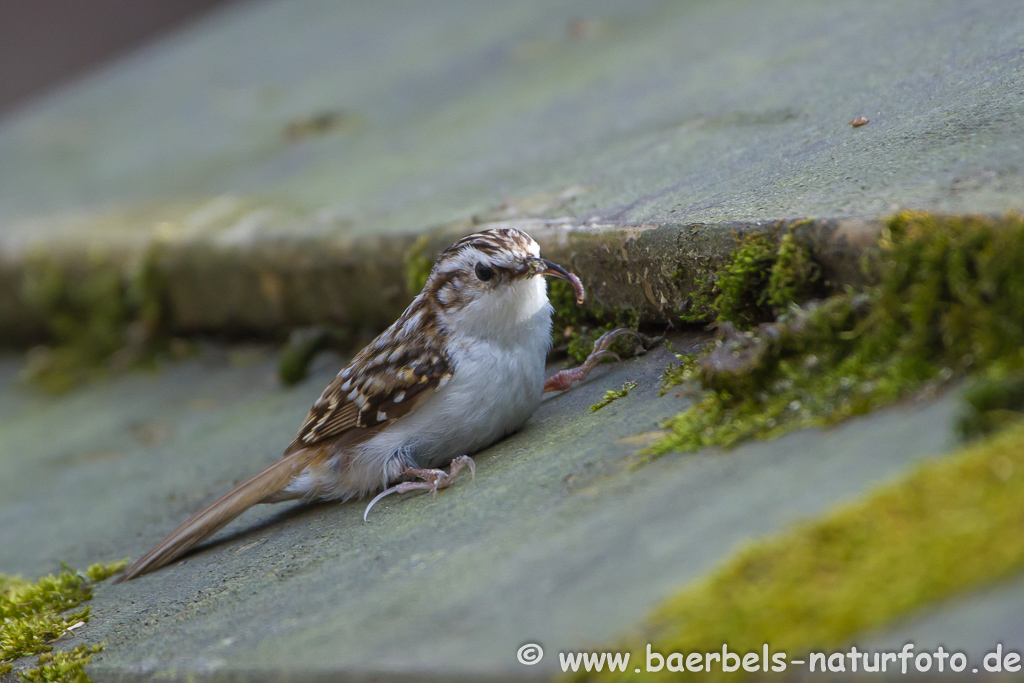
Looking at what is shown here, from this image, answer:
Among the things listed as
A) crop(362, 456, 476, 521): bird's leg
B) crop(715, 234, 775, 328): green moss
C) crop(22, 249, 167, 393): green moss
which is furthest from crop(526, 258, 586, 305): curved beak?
crop(22, 249, 167, 393): green moss

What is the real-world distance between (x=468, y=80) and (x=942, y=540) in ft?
22.0

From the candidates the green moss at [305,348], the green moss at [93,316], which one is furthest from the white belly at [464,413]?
the green moss at [93,316]

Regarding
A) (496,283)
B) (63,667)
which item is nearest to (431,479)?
(496,283)

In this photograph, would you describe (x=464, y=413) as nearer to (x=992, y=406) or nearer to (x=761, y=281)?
(x=761, y=281)

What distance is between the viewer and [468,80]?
777cm

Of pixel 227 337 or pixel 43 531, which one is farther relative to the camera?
pixel 227 337

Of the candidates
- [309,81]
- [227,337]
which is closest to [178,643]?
[227,337]

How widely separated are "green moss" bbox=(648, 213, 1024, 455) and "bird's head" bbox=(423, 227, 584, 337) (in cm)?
88

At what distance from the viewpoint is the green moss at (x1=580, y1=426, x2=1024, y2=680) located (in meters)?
1.62

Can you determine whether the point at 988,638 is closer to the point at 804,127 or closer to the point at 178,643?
the point at 178,643

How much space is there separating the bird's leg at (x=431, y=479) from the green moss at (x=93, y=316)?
362 cm

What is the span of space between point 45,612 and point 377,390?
4.58 ft

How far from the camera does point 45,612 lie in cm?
324

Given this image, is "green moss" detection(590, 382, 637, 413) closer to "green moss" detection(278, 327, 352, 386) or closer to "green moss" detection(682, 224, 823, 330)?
"green moss" detection(682, 224, 823, 330)
